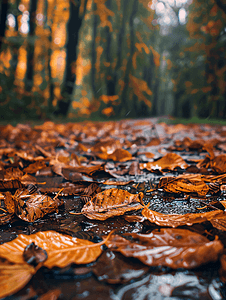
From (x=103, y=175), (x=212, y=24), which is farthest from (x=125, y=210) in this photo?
(x=212, y=24)

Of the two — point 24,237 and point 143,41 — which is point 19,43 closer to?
point 24,237

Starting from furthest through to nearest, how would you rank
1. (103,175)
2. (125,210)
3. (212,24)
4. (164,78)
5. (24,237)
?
(164,78) → (212,24) → (103,175) → (125,210) → (24,237)

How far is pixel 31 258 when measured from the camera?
619 mm

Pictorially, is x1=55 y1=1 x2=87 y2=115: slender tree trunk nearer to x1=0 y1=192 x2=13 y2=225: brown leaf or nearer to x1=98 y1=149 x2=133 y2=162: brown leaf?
x1=98 y1=149 x2=133 y2=162: brown leaf

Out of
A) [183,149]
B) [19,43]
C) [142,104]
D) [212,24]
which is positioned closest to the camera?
[183,149]

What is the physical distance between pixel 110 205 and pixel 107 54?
1651cm

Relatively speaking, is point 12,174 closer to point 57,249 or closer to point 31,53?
point 57,249

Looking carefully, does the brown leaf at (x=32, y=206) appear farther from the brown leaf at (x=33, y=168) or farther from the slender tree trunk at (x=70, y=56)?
the slender tree trunk at (x=70, y=56)

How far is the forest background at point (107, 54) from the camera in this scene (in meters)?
8.46

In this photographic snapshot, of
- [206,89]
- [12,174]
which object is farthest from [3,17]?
[206,89]

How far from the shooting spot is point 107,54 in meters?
16.3

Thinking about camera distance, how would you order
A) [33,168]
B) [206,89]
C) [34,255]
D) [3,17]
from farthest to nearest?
[206,89], [3,17], [33,168], [34,255]

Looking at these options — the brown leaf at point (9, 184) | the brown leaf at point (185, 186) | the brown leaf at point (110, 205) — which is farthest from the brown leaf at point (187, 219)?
the brown leaf at point (9, 184)

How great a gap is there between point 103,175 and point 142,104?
63.0 feet
